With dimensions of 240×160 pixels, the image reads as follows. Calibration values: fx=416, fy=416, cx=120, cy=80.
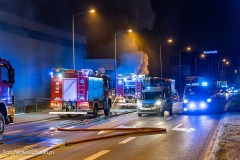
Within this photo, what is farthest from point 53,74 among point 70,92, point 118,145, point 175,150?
point 175,150

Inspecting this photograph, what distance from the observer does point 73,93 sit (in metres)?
24.0

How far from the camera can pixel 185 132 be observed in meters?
15.9

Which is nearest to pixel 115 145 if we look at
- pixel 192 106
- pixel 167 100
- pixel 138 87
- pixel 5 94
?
pixel 5 94

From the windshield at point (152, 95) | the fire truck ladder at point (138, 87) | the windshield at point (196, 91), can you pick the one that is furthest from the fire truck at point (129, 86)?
the windshield at point (152, 95)

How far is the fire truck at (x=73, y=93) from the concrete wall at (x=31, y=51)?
9893 millimetres

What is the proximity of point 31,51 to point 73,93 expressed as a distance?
46.6 ft

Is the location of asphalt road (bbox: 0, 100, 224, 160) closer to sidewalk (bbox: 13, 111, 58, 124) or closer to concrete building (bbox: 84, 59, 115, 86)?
sidewalk (bbox: 13, 111, 58, 124)

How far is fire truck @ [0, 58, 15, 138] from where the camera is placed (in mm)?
15039

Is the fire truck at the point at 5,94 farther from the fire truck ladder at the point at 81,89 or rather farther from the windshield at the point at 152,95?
the windshield at the point at 152,95

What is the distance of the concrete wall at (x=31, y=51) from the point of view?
33531mm

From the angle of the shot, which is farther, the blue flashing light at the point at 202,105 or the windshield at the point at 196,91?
the windshield at the point at 196,91

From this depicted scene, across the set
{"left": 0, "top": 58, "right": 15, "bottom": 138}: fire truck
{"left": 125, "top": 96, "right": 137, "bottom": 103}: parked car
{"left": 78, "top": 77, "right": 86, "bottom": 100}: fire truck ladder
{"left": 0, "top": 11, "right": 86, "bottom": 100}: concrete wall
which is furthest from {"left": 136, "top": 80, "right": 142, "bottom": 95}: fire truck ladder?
{"left": 0, "top": 58, "right": 15, "bottom": 138}: fire truck

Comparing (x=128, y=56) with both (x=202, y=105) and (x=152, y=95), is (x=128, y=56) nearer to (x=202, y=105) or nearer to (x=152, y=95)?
(x=202, y=105)

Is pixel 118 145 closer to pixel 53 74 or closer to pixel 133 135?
pixel 133 135
